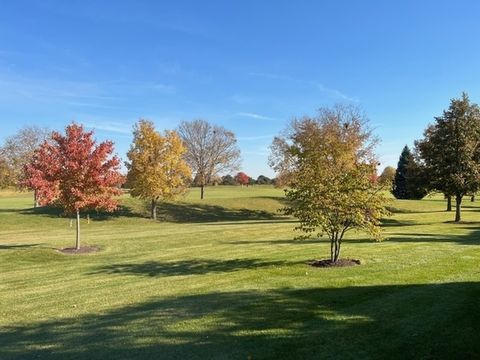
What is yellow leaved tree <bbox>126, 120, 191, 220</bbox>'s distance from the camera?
40812 mm

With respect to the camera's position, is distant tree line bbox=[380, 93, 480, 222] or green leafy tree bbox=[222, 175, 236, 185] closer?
distant tree line bbox=[380, 93, 480, 222]

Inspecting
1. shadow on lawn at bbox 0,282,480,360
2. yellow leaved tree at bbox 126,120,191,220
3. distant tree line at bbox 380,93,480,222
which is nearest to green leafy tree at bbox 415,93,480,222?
distant tree line at bbox 380,93,480,222

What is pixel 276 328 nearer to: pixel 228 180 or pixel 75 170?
pixel 75 170

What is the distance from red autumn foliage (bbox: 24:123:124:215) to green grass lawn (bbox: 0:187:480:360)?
3.15 metres

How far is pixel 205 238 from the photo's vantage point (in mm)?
24484

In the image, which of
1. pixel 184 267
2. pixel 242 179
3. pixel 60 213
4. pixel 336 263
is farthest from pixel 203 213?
pixel 242 179

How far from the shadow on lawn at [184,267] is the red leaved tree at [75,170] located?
6.50m

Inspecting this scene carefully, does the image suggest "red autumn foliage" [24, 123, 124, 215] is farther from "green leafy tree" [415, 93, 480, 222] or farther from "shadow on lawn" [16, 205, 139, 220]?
"green leafy tree" [415, 93, 480, 222]

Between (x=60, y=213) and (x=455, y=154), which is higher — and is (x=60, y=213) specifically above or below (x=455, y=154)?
below

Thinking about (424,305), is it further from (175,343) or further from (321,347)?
(175,343)

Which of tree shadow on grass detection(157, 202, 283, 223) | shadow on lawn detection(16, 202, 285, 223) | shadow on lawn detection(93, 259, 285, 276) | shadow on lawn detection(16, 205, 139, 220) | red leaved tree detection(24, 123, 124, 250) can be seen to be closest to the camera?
shadow on lawn detection(93, 259, 285, 276)

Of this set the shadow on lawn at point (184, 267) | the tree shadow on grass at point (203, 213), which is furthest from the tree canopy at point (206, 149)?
the shadow on lawn at point (184, 267)

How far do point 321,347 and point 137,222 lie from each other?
1342 inches

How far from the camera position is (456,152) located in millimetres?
35906
